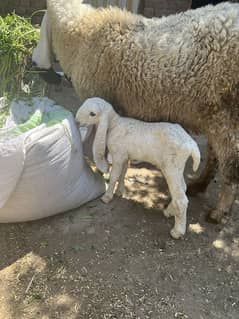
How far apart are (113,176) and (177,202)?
20.2 inches

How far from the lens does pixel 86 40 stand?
129 inches

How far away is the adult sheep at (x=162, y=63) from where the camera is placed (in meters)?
2.93

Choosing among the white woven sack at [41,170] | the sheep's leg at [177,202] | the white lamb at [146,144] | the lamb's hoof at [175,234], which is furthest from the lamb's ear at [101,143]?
the lamb's hoof at [175,234]

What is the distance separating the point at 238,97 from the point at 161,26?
77 cm

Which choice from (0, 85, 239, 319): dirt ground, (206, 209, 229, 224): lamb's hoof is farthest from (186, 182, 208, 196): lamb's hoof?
(206, 209, 229, 224): lamb's hoof

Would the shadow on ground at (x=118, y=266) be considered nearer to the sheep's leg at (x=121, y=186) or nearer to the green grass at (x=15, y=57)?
the sheep's leg at (x=121, y=186)

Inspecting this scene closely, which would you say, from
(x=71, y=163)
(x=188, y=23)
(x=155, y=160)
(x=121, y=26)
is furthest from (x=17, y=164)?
(x=188, y=23)

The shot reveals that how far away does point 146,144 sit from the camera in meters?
3.03

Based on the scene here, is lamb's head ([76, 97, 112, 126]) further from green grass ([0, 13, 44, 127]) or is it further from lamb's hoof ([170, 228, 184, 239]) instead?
lamb's hoof ([170, 228, 184, 239])

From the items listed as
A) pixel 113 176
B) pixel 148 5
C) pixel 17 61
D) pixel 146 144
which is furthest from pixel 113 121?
pixel 148 5

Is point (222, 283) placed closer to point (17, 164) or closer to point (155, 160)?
point (155, 160)

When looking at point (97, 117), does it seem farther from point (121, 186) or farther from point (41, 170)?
point (121, 186)

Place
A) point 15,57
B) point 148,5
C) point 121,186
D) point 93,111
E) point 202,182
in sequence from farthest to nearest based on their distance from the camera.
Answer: point 148,5 < point 202,182 < point 121,186 < point 15,57 < point 93,111

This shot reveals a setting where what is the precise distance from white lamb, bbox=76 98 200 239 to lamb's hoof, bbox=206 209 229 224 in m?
0.37
